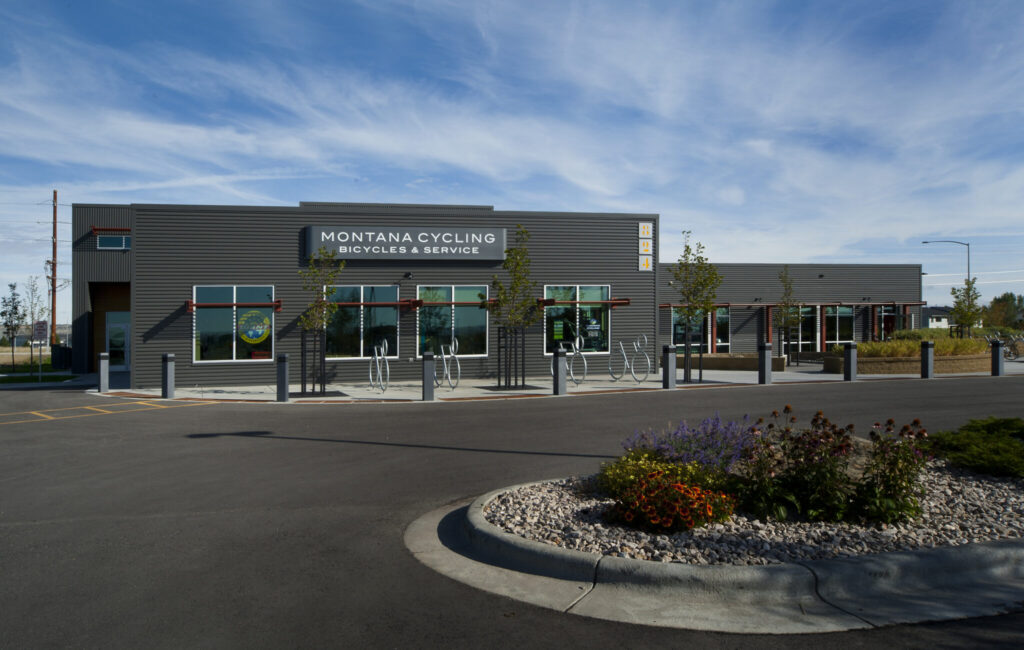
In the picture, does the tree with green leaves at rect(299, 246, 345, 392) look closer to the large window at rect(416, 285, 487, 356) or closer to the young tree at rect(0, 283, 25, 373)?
the large window at rect(416, 285, 487, 356)

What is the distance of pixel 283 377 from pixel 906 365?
20378mm

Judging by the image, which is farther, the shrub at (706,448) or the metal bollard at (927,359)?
the metal bollard at (927,359)

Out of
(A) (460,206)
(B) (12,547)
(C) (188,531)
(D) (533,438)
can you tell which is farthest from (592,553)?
(A) (460,206)

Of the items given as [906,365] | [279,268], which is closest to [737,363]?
[906,365]

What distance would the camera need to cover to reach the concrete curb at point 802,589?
4.49 meters

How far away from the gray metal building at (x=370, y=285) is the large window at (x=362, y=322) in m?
0.03

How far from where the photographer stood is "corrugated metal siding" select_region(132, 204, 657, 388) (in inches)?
848

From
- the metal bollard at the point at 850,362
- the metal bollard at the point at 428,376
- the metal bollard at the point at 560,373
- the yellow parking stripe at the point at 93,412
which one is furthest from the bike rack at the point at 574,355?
the yellow parking stripe at the point at 93,412

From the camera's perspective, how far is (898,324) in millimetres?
42094

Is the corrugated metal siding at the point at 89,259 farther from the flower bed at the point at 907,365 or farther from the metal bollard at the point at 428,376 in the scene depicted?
the flower bed at the point at 907,365

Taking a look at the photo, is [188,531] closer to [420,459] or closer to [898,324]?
[420,459]

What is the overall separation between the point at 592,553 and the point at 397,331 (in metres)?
18.5

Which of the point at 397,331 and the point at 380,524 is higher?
the point at 397,331

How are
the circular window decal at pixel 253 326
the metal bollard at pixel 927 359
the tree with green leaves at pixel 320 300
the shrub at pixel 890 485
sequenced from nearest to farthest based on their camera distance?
1. the shrub at pixel 890 485
2. the tree with green leaves at pixel 320 300
3. the circular window decal at pixel 253 326
4. the metal bollard at pixel 927 359
